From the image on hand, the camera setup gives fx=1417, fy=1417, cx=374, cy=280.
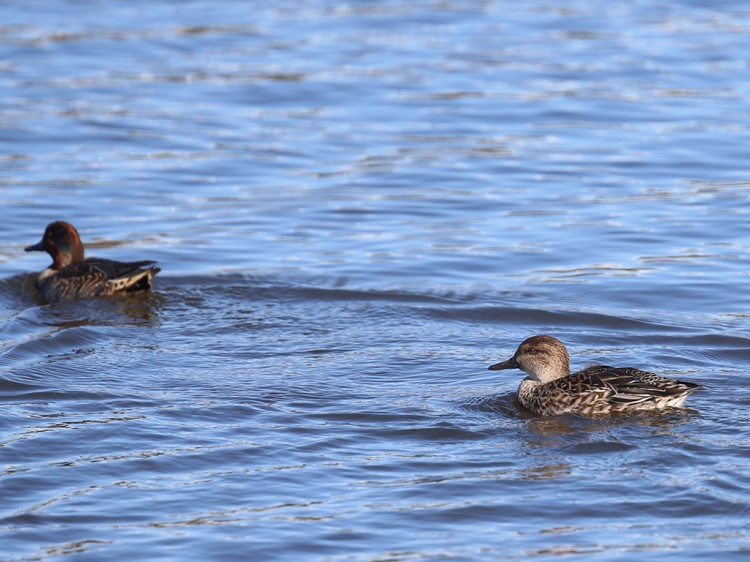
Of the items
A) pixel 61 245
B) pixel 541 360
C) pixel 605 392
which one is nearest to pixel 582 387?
pixel 605 392

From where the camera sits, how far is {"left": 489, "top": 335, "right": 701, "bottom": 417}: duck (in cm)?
908

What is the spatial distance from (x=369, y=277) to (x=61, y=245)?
2.94 meters

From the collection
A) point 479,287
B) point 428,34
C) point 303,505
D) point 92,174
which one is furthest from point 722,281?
point 428,34

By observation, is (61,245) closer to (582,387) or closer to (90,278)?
(90,278)

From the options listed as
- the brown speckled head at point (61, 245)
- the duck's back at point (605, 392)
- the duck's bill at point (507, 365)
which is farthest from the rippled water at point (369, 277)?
the brown speckled head at point (61, 245)

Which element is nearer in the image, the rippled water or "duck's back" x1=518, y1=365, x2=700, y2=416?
the rippled water

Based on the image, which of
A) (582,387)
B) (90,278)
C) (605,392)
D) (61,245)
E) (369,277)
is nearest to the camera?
(605,392)

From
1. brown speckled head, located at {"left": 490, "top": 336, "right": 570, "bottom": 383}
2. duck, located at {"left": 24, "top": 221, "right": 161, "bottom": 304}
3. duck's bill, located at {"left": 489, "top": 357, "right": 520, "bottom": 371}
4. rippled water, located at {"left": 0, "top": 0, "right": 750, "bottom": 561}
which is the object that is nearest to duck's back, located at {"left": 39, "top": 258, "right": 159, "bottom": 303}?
duck, located at {"left": 24, "top": 221, "right": 161, "bottom": 304}

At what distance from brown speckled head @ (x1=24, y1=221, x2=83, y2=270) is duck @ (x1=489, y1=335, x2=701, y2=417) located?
16.6 feet

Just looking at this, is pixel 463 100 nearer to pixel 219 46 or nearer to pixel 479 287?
pixel 219 46

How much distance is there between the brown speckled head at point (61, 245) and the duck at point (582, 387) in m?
5.05

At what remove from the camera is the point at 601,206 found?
15320mm

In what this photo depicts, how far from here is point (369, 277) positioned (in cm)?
1298

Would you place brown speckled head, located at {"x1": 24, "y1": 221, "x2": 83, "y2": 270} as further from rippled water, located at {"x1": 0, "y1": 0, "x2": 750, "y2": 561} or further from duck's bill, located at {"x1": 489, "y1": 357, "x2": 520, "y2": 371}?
duck's bill, located at {"x1": 489, "y1": 357, "x2": 520, "y2": 371}
